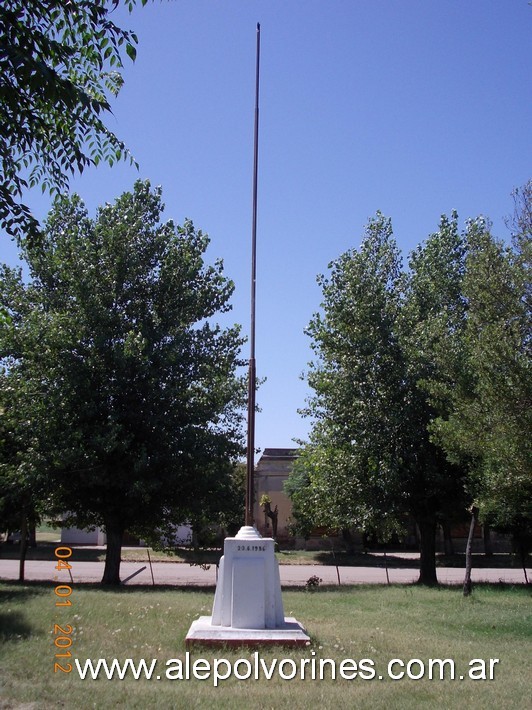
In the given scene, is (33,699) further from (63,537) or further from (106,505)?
(63,537)

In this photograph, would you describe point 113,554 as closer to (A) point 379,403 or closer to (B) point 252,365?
(A) point 379,403

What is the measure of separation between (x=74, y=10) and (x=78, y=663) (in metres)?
7.23

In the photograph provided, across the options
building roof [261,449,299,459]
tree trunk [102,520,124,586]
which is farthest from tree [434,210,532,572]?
building roof [261,449,299,459]

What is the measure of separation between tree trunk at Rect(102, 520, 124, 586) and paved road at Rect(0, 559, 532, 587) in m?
2.47

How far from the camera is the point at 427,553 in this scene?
995 inches

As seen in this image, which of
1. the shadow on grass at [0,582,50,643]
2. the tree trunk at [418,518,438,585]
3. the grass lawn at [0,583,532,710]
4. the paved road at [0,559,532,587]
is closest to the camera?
the grass lawn at [0,583,532,710]

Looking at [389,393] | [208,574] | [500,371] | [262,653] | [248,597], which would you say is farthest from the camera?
[208,574]

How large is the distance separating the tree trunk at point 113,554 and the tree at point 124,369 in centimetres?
5

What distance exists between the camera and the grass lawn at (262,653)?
7.43 meters

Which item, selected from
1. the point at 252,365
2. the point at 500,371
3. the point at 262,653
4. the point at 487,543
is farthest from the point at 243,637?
the point at 487,543

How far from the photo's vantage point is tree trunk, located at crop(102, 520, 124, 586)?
2275 centimetres

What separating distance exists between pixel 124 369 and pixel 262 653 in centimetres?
1336

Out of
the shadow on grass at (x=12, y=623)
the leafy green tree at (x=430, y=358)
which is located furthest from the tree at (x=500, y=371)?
the shadow on grass at (x=12, y=623)

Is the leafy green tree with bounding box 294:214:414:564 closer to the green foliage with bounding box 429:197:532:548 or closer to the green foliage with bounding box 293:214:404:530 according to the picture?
the green foliage with bounding box 293:214:404:530
